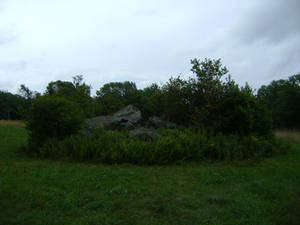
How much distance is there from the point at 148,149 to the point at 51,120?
4.12m

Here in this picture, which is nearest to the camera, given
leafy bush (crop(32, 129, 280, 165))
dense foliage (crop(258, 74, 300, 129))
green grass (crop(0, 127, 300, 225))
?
green grass (crop(0, 127, 300, 225))

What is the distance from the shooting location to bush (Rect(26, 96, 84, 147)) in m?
9.78

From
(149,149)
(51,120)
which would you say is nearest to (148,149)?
(149,149)

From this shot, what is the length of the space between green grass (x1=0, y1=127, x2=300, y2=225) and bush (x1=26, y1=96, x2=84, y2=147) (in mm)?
2258

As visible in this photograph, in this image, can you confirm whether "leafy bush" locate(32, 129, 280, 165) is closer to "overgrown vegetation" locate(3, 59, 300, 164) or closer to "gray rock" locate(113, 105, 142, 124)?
"overgrown vegetation" locate(3, 59, 300, 164)

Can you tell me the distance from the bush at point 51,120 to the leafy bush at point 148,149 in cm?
51

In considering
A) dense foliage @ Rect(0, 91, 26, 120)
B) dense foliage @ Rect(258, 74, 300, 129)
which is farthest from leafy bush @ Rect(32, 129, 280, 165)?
dense foliage @ Rect(0, 91, 26, 120)

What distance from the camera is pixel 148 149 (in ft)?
28.2

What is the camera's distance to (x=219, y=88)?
12867 millimetres

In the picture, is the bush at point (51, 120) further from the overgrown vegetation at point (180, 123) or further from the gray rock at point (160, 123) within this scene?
the gray rock at point (160, 123)

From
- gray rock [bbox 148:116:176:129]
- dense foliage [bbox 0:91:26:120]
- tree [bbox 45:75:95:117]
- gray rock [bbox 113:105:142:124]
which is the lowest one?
gray rock [bbox 148:116:176:129]

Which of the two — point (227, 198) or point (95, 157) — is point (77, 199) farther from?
point (95, 157)

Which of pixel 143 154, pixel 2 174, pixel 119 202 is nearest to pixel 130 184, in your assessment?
pixel 119 202

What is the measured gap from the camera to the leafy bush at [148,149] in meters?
8.45
